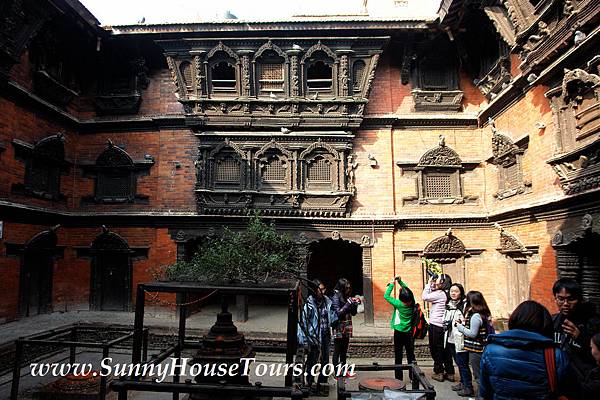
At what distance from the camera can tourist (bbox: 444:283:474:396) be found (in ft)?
22.5

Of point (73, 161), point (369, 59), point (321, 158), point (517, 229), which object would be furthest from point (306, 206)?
point (73, 161)

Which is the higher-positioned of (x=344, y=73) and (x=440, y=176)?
(x=344, y=73)

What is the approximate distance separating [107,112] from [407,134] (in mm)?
10297

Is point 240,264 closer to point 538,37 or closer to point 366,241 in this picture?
A: point 366,241

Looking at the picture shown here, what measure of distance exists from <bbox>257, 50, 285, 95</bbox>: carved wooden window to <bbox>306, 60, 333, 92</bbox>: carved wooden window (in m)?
0.90

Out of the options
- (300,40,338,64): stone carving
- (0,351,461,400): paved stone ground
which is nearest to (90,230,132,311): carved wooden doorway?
(0,351,461,400): paved stone ground

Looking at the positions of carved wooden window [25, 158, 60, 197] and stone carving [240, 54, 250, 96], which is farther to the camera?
stone carving [240, 54, 250, 96]

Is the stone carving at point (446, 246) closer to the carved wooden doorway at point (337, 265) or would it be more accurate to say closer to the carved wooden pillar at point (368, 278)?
the carved wooden pillar at point (368, 278)

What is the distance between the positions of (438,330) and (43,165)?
12.1 m

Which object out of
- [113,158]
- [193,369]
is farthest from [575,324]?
[113,158]

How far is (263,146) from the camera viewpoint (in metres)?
12.8

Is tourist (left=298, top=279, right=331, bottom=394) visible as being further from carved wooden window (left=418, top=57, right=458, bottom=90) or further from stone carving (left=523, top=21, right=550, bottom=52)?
carved wooden window (left=418, top=57, right=458, bottom=90)

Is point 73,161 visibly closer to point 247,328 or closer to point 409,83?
point 247,328

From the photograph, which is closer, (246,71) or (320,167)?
(246,71)
